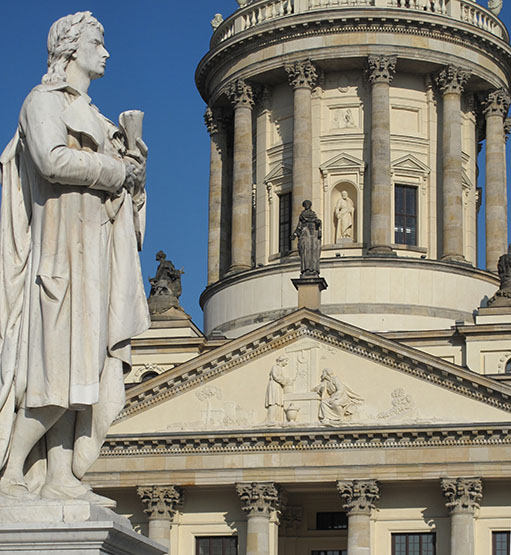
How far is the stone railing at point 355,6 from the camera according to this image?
187 feet

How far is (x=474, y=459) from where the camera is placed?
4350 centimetres

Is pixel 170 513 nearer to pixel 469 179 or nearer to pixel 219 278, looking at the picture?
pixel 219 278

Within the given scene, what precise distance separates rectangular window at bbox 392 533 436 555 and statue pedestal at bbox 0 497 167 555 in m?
38.8

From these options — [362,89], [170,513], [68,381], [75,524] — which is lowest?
[75,524]

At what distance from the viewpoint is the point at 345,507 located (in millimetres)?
44469

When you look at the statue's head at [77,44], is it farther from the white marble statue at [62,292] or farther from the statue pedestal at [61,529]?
the statue pedestal at [61,529]

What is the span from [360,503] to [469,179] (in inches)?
684

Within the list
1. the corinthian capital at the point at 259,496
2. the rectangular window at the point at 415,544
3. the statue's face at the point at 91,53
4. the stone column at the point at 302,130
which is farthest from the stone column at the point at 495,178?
the statue's face at the point at 91,53

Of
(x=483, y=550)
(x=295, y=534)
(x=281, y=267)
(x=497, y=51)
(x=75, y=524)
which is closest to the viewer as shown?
(x=75, y=524)

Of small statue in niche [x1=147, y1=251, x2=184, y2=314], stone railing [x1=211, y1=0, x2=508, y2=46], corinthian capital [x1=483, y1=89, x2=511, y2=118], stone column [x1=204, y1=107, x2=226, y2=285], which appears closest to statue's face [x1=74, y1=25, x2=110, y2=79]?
small statue in niche [x1=147, y1=251, x2=184, y2=314]

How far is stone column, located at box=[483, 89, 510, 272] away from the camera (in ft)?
183

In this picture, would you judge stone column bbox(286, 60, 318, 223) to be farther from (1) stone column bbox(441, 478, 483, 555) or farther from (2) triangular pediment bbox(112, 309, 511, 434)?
(1) stone column bbox(441, 478, 483, 555)

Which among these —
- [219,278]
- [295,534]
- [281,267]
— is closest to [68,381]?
[295,534]

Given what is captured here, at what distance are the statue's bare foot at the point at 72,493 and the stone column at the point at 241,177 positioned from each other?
160ft
